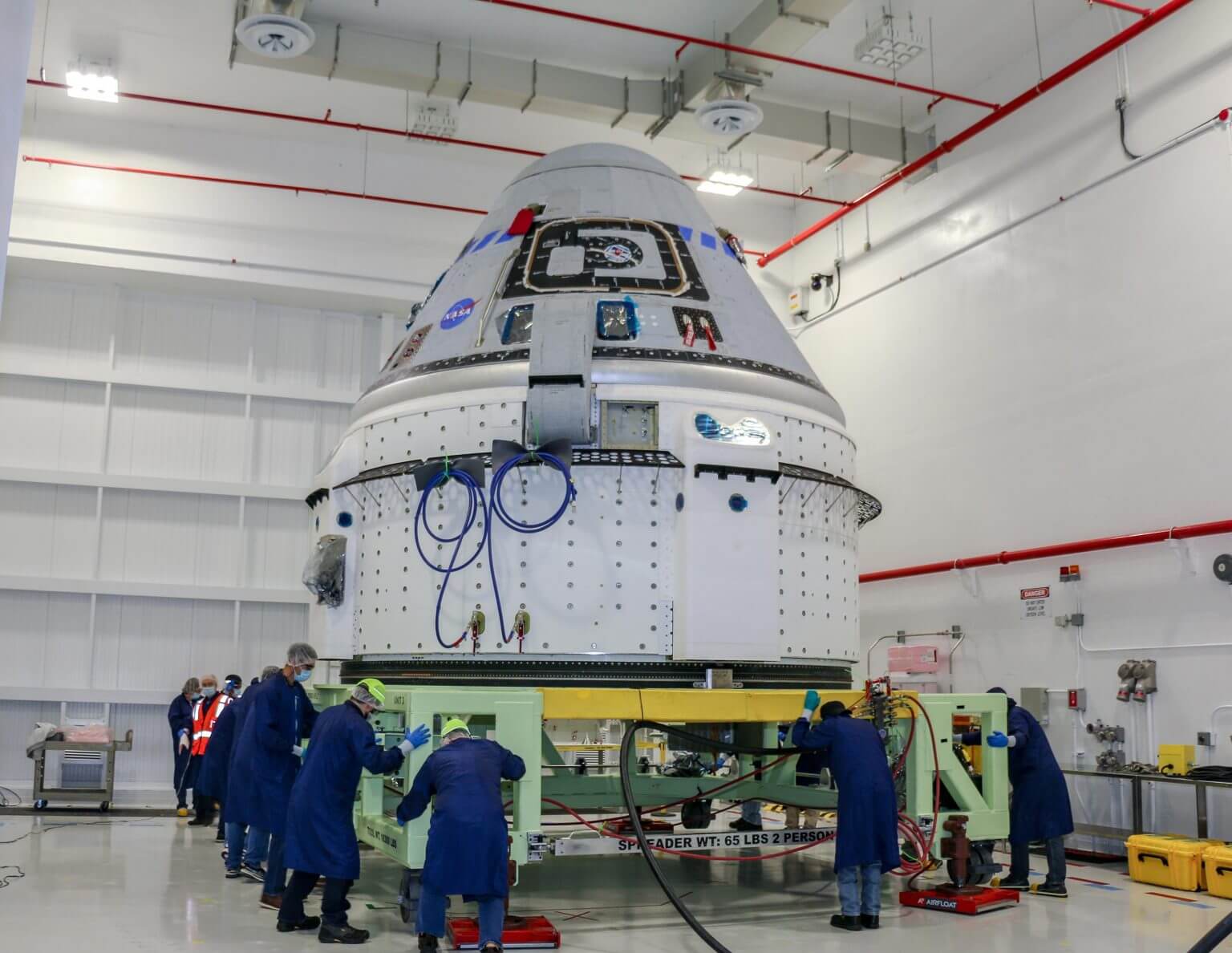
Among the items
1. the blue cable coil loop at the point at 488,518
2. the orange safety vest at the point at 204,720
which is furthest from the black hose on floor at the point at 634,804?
the orange safety vest at the point at 204,720

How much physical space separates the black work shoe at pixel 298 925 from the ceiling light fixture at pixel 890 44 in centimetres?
996

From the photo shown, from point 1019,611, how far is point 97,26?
11.8m

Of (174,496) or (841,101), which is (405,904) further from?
(841,101)

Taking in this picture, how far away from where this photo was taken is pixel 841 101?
548 inches

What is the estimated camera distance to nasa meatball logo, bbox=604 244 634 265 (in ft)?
27.6

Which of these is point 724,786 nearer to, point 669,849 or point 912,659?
point 669,849

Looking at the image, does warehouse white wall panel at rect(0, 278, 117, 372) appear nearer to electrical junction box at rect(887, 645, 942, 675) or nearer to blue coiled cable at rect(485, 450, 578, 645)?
blue coiled cable at rect(485, 450, 578, 645)

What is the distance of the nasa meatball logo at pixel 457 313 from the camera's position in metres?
8.48

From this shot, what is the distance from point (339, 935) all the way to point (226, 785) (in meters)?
3.28

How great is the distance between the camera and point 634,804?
6.56 meters

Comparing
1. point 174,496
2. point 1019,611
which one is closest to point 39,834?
point 174,496

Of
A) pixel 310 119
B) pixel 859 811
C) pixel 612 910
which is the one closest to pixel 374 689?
pixel 612 910

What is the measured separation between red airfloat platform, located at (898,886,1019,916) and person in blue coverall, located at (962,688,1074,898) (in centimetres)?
51

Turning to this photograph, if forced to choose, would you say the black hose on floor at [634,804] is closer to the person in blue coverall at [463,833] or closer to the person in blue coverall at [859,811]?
the person in blue coverall at [859,811]
